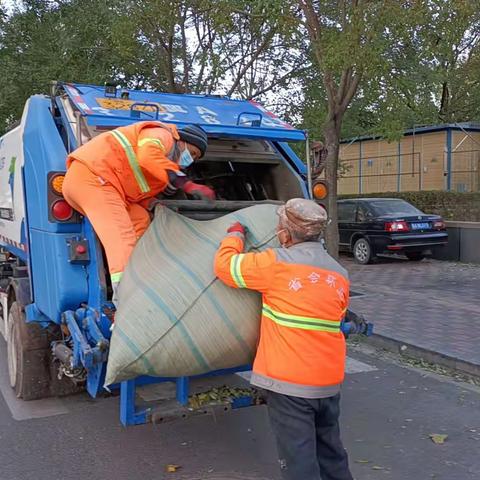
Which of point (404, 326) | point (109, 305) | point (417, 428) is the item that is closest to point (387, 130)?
point (404, 326)

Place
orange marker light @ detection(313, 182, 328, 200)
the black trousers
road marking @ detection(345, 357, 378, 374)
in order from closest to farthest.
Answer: the black trousers, orange marker light @ detection(313, 182, 328, 200), road marking @ detection(345, 357, 378, 374)

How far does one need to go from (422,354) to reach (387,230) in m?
6.81

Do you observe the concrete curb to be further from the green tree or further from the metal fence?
the metal fence

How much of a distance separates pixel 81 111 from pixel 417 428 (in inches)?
124

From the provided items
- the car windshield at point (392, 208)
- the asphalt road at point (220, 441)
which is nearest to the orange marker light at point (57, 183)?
the asphalt road at point (220, 441)

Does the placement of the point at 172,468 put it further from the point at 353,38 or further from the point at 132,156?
the point at 353,38

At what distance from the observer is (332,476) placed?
2994 mm

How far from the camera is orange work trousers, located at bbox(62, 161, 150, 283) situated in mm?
3508

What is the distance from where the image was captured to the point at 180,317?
3.07 metres

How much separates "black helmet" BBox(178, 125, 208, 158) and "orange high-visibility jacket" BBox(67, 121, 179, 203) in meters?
0.08

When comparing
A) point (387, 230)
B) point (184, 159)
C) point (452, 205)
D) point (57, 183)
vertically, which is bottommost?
point (387, 230)

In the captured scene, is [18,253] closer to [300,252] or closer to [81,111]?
[81,111]

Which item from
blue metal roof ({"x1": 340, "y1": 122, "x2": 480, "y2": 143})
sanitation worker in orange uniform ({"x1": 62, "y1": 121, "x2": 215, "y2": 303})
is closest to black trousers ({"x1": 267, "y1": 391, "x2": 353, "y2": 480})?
sanitation worker in orange uniform ({"x1": 62, "y1": 121, "x2": 215, "y2": 303})

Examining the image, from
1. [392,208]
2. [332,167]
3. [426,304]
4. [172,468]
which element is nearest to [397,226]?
[392,208]
